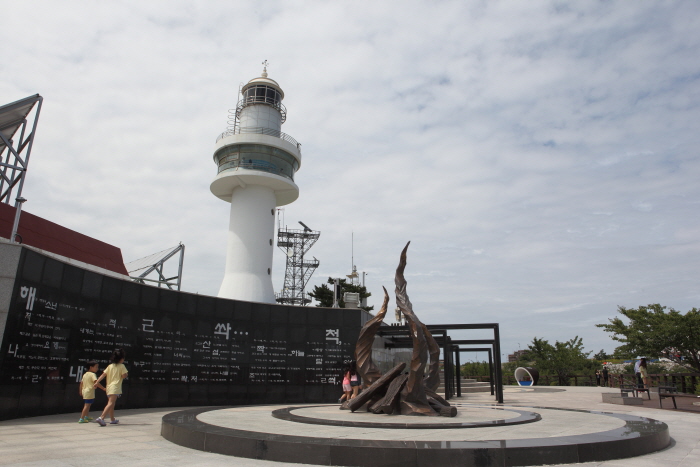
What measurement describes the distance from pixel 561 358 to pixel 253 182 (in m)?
26.7

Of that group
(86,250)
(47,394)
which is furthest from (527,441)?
(86,250)

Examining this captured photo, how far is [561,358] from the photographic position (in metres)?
35.0

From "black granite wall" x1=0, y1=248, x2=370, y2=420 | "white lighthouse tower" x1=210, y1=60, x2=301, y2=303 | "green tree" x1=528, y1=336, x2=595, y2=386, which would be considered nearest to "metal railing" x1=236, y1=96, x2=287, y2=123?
"white lighthouse tower" x1=210, y1=60, x2=301, y2=303

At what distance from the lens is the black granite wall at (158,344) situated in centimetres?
1029

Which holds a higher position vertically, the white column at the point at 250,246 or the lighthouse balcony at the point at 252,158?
the lighthouse balcony at the point at 252,158

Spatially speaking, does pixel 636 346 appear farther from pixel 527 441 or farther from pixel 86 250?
pixel 86 250

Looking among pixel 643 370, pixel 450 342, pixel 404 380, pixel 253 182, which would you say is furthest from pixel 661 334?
pixel 253 182

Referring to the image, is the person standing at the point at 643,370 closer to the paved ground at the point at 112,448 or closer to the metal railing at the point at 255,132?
the paved ground at the point at 112,448

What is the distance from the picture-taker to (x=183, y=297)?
15.0 m

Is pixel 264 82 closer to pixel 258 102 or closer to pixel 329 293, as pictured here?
pixel 258 102

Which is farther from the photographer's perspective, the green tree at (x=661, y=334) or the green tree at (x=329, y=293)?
the green tree at (x=329, y=293)

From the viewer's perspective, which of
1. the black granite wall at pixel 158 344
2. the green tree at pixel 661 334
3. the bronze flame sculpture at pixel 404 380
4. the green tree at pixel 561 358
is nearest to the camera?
the bronze flame sculpture at pixel 404 380

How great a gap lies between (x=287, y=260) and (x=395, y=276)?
33205 mm

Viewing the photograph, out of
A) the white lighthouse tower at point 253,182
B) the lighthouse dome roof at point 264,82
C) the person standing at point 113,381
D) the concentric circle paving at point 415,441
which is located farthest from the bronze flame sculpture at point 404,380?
the lighthouse dome roof at point 264,82
